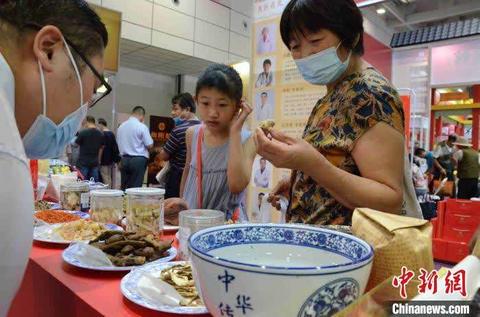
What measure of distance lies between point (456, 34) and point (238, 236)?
433 inches

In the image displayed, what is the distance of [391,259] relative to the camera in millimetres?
548

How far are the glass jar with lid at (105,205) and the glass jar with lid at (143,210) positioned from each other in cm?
20

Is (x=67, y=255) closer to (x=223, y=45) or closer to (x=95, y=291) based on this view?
Result: (x=95, y=291)

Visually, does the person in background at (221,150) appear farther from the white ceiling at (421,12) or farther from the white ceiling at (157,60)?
the white ceiling at (421,12)

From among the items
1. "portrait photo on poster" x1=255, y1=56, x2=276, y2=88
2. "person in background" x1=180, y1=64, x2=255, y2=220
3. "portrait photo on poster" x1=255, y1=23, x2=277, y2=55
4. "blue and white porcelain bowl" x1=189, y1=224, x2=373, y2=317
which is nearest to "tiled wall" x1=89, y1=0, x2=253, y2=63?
"portrait photo on poster" x1=255, y1=23, x2=277, y2=55

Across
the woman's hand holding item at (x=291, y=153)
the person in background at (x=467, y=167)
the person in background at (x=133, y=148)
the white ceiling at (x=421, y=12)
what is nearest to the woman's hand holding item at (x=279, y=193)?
the woman's hand holding item at (x=291, y=153)

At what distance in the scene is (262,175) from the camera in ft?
11.0

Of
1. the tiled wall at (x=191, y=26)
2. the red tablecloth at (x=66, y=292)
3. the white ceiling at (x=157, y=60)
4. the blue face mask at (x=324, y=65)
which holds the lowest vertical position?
the red tablecloth at (x=66, y=292)

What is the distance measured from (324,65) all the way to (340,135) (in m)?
0.28


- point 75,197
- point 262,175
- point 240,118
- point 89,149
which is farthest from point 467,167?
point 75,197

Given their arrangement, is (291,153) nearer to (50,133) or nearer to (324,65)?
(324,65)

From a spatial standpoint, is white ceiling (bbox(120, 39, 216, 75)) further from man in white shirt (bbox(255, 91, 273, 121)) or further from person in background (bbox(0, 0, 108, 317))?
person in background (bbox(0, 0, 108, 317))

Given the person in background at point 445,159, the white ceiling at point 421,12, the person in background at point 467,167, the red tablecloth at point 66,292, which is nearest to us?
the red tablecloth at point 66,292

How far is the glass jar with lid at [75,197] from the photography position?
1700 millimetres
